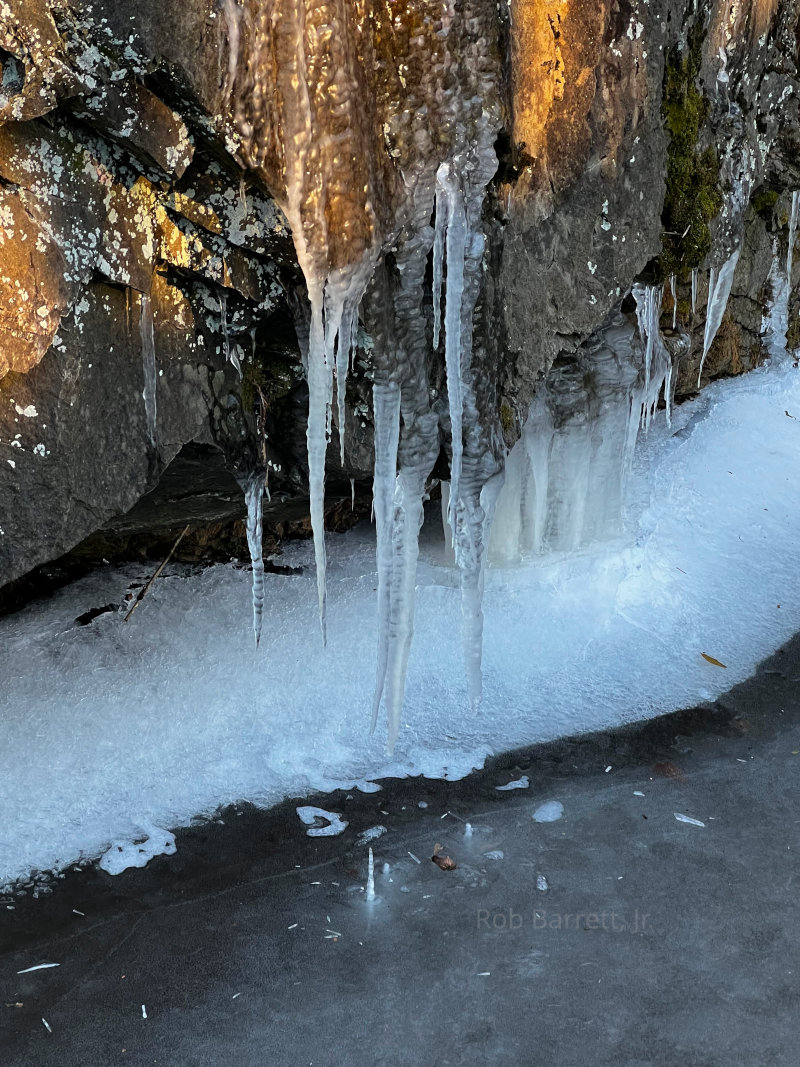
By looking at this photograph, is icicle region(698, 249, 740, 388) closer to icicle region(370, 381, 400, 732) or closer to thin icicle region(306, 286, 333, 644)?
icicle region(370, 381, 400, 732)

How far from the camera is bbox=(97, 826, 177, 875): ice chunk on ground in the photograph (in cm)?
235

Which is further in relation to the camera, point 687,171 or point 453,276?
point 687,171

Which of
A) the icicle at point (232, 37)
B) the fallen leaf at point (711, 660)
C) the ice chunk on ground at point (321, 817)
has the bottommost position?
the ice chunk on ground at point (321, 817)

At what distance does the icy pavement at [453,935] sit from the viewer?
187 cm

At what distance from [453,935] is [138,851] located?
0.81 meters

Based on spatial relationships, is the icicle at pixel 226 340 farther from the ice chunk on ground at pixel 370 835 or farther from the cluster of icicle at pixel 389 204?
the ice chunk on ground at pixel 370 835

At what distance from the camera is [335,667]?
10.1 ft

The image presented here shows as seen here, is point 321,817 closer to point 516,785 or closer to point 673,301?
point 516,785

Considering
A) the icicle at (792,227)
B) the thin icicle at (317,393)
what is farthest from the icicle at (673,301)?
the thin icicle at (317,393)

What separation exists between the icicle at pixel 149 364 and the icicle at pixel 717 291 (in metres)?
2.50

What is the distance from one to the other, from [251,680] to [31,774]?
69cm

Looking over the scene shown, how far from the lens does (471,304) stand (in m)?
2.60

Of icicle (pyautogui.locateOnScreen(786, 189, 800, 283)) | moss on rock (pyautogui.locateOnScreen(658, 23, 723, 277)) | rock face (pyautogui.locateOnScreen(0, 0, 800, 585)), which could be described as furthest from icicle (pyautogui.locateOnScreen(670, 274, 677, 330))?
icicle (pyautogui.locateOnScreen(786, 189, 800, 283))

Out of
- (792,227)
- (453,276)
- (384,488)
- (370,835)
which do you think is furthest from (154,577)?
(792,227)
